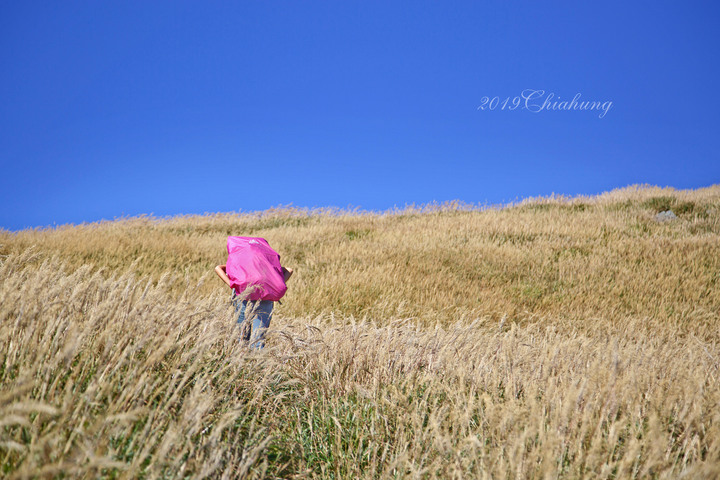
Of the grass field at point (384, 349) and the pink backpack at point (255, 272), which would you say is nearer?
the grass field at point (384, 349)

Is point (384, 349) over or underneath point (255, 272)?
underneath

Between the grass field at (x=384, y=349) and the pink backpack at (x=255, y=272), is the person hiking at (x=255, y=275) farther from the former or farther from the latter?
the grass field at (x=384, y=349)

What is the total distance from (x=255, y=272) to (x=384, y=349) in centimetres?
135

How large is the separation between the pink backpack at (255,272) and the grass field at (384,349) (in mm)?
256

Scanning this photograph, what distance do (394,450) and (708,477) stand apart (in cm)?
140

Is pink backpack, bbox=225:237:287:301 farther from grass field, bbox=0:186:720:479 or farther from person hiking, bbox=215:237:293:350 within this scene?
grass field, bbox=0:186:720:479

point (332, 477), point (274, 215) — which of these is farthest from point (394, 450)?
point (274, 215)

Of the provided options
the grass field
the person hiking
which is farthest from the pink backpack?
the grass field

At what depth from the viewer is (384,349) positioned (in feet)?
10.4

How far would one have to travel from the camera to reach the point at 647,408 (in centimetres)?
266

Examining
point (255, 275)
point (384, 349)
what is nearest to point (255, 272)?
point (255, 275)

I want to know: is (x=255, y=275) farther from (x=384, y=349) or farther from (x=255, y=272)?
(x=384, y=349)

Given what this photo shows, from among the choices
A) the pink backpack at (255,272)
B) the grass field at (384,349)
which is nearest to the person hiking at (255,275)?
the pink backpack at (255,272)

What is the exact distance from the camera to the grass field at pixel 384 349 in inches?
67.2
